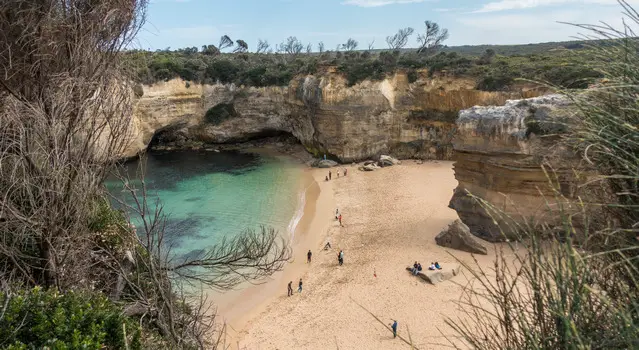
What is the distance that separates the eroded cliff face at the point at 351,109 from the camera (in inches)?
1126

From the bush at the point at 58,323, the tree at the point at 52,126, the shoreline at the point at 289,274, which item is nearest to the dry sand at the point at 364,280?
the shoreline at the point at 289,274

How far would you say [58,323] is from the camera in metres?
4.07

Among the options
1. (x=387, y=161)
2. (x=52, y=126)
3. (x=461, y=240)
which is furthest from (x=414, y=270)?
(x=387, y=161)

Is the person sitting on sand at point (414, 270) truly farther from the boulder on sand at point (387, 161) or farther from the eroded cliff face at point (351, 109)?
the boulder on sand at point (387, 161)

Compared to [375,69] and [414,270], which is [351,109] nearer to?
[375,69]

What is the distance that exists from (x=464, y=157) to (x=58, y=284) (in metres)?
14.8

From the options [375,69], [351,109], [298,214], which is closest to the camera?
[298,214]

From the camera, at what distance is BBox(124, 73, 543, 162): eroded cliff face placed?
2861cm

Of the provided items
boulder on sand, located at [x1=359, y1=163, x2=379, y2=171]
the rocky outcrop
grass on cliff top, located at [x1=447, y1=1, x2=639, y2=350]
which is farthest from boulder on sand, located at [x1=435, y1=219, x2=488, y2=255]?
boulder on sand, located at [x1=359, y1=163, x2=379, y2=171]

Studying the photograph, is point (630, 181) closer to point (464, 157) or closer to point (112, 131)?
point (112, 131)

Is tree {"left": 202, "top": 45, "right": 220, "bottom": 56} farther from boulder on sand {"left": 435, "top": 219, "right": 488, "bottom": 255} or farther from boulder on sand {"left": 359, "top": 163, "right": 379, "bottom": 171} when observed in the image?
boulder on sand {"left": 435, "top": 219, "right": 488, "bottom": 255}

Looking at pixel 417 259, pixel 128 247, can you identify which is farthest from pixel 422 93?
pixel 128 247

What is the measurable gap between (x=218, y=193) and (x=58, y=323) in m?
21.9

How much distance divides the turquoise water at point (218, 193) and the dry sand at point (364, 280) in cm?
258
